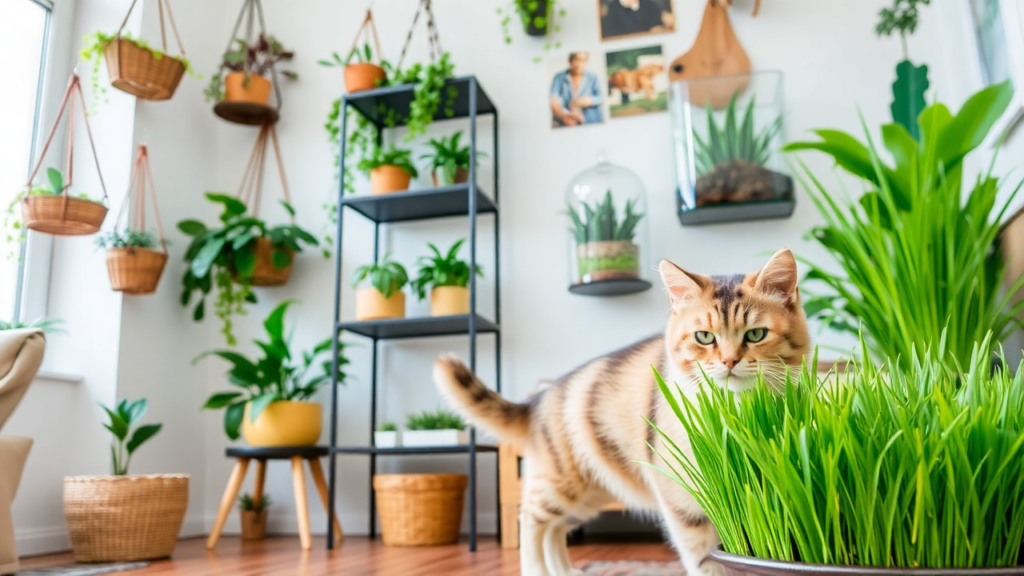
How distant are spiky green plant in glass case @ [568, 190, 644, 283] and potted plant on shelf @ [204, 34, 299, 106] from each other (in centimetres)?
152

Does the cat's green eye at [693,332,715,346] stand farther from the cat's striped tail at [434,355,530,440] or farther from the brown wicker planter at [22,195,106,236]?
the brown wicker planter at [22,195,106,236]

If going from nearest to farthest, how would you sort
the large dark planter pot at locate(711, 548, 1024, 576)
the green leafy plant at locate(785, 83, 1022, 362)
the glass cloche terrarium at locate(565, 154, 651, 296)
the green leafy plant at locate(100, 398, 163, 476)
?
the large dark planter pot at locate(711, 548, 1024, 576)
the green leafy plant at locate(785, 83, 1022, 362)
the green leafy plant at locate(100, 398, 163, 476)
the glass cloche terrarium at locate(565, 154, 651, 296)

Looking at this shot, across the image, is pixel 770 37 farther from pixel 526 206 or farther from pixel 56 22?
pixel 56 22

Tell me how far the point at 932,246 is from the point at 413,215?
1961 mm

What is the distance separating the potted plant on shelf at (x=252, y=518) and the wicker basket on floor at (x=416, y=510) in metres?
0.59

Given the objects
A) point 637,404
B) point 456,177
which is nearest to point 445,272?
point 456,177

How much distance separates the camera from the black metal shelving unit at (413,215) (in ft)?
8.65

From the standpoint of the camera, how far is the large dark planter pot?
42 centimetres

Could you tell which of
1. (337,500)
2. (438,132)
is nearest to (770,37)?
(438,132)

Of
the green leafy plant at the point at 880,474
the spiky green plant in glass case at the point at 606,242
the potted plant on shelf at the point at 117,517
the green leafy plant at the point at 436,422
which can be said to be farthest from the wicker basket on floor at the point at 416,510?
the green leafy plant at the point at 880,474

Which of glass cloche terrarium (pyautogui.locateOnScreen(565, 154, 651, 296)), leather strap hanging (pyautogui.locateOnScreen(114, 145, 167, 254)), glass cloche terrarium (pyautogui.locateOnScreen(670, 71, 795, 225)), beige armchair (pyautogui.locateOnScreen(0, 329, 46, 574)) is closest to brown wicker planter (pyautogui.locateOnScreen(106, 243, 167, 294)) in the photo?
leather strap hanging (pyautogui.locateOnScreen(114, 145, 167, 254))

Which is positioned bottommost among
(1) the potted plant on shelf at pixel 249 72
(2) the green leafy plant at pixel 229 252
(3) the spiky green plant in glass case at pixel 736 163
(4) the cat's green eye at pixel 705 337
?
(4) the cat's green eye at pixel 705 337

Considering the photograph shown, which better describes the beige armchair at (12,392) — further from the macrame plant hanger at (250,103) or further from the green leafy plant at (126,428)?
the macrame plant hanger at (250,103)

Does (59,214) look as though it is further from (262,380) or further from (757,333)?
(757,333)
